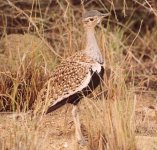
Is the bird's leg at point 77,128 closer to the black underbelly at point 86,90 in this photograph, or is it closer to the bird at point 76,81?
the bird at point 76,81

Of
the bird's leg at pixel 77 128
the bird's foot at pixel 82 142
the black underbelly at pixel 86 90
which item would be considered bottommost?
the bird's foot at pixel 82 142

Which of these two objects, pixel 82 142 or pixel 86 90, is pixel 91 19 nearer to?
pixel 86 90

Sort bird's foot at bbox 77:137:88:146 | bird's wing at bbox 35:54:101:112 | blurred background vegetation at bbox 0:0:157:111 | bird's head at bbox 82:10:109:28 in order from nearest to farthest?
bird's foot at bbox 77:137:88:146
bird's wing at bbox 35:54:101:112
bird's head at bbox 82:10:109:28
blurred background vegetation at bbox 0:0:157:111

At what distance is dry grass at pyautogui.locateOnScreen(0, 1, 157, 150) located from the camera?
4.16 metres

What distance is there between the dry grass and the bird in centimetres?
10

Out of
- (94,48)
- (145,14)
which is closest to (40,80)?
(94,48)

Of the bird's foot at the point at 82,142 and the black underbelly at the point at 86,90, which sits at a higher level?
the black underbelly at the point at 86,90

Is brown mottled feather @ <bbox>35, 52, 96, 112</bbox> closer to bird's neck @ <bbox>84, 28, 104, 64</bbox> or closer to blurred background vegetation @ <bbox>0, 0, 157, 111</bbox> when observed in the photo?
bird's neck @ <bbox>84, 28, 104, 64</bbox>

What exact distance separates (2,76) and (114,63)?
108cm

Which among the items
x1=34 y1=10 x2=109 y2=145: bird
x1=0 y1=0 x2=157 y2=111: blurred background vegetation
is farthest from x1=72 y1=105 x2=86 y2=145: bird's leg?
x1=0 y1=0 x2=157 y2=111: blurred background vegetation

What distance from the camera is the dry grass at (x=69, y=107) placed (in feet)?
13.6

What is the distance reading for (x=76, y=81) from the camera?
4637mm

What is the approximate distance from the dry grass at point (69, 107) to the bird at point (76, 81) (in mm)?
101

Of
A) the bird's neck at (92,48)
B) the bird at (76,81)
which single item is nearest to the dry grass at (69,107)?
the bird at (76,81)
